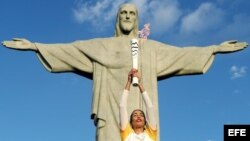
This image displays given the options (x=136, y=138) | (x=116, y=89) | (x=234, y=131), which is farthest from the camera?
(x=234, y=131)

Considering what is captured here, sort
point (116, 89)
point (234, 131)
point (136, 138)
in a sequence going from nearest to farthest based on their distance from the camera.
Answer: point (136, 138) < point (116, 89) < point (234, 131)

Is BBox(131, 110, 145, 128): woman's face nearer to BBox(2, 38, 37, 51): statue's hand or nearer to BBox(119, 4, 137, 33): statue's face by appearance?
BBox(2, 38, 37, 51): statue's hand

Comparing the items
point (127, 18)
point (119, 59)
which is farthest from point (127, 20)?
point (119, 59)

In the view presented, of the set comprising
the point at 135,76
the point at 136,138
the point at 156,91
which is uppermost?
the point at 156,91

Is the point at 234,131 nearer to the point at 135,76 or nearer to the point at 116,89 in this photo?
the point at 116,89

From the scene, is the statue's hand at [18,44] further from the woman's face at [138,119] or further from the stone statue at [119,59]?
the woman's face at [138,119]

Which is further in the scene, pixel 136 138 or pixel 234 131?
pixel 234 131

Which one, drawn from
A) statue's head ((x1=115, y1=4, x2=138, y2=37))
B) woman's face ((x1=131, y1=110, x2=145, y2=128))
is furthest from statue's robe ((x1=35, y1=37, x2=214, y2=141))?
woman's face ((x1=131, y1=110, x2=145, y2=128))

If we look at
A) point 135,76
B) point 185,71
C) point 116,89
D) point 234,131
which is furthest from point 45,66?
point 135,76

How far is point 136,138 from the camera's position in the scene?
627 cm

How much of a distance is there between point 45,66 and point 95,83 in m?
1.14

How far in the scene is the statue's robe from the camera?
11719 mm

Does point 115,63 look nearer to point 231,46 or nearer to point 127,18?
point 127,18

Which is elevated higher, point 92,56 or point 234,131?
point 92,56
